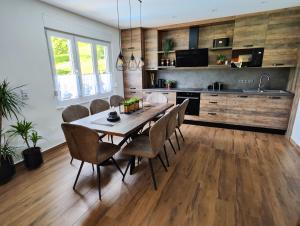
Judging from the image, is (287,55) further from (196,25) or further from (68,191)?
(68,191)

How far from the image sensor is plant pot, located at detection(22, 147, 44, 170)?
7.96 ft

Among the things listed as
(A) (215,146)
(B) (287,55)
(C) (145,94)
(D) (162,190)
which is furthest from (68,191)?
(B) (287,55)

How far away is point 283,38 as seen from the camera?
3.34m

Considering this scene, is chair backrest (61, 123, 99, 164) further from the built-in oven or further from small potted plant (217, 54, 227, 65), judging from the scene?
small potted plant (217, 54, 227, 65)

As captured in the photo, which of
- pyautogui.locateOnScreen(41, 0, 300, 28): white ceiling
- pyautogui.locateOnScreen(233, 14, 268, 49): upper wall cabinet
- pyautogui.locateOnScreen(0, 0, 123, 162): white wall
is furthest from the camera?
pyautogui.locateOnScreen(233, 14, 268, 49): upper wall cabinet

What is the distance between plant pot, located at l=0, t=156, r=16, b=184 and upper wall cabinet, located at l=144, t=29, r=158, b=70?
3685 millimetres

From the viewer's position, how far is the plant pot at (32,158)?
243 centimetres

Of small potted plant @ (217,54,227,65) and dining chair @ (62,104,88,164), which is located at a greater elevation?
small potted plant @ (217,54,227,65)

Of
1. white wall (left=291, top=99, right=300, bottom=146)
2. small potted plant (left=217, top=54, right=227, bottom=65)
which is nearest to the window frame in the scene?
small potted plant (left=217, top=54, right=227, bottom=65)

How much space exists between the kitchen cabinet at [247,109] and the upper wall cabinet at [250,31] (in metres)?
1.14

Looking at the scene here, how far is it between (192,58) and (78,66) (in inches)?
107

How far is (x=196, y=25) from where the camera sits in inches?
161

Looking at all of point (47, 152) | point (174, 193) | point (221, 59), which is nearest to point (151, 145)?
point (174, 193)

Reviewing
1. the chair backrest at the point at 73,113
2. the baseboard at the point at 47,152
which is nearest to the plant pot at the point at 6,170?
the baseboard at the point at 47,152
